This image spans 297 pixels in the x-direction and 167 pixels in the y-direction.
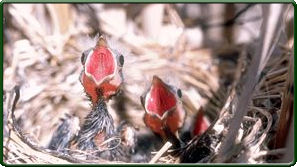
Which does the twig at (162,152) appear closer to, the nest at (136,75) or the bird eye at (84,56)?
the nest at (136,75)

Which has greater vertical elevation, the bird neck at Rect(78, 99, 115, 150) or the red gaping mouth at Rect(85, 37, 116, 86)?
the red gaping mouth at Rect(85, 37, 116, 86)

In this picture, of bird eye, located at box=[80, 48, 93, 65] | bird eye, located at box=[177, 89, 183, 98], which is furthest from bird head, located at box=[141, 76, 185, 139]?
bird eye, located at box=[80, 48, 93, 65]

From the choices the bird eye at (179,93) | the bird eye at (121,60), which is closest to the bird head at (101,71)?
the bird eye at (121,60)

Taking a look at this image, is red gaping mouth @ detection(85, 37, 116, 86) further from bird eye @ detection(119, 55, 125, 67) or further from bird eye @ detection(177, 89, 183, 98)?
A: bird eye @ detection(177, 89, 183, 98)

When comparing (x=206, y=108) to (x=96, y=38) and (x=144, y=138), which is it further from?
(x=96, y=38)

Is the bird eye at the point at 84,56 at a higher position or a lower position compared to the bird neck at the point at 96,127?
higher

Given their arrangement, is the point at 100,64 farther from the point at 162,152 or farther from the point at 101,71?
the point at 162,152
